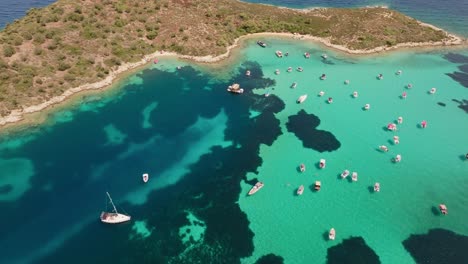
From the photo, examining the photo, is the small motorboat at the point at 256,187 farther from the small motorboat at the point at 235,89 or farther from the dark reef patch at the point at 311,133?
the small motorboat at the point at 235,89

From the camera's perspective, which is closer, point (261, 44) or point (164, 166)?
point (164, 166)

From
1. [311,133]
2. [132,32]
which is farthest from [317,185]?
[132,32]

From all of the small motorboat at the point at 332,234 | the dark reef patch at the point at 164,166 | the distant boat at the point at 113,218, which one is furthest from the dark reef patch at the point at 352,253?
the distant boat at the point at 113,218

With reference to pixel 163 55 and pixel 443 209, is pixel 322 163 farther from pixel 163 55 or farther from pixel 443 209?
pixel 163 55

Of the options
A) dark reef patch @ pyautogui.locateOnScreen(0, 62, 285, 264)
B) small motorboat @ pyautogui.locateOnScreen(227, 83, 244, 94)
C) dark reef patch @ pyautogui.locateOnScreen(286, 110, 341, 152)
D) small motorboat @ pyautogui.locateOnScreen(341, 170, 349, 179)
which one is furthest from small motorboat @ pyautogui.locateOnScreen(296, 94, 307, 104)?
small motorboat @ pyautogui.locateOnScreen(341, 170, 349, 179)

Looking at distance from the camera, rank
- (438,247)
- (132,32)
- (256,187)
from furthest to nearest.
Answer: (132,32) < (256,187) < (438,247)

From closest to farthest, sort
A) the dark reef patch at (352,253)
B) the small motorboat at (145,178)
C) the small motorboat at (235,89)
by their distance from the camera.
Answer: the dark reef patch at (352,253)
the small motorboat at (145,178)
the small motorboat at (235,89)
